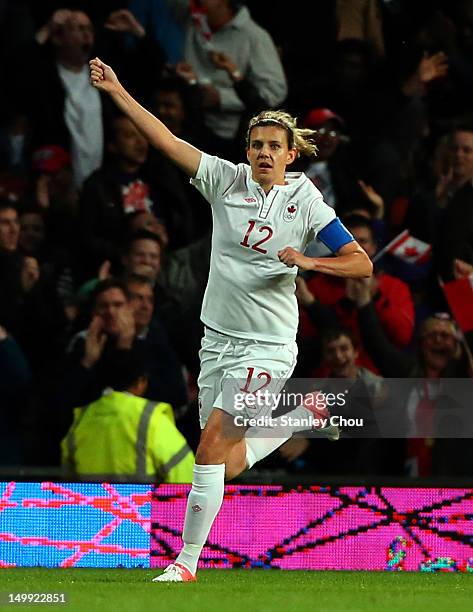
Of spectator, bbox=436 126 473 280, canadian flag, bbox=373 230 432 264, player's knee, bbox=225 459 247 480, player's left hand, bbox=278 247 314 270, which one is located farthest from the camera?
canadian flag, bbox=373 230 432 264

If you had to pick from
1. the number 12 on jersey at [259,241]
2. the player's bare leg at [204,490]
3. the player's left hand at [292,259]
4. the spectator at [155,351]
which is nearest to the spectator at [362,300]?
the spectator at [155,351]

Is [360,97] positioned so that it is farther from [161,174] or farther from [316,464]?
[316,464]

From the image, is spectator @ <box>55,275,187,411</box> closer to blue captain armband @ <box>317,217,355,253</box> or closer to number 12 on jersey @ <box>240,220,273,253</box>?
number 12 on jersey @ <box>240,220,273,253</box>

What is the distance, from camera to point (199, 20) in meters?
11.1

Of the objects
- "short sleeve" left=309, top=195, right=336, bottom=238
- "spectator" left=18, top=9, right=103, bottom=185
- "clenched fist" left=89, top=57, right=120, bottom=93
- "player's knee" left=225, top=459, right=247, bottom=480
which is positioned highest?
"clenched fist" left=89, top=57, right=120, bottom=93

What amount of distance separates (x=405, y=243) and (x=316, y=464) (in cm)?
184

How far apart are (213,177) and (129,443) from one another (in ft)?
6.33

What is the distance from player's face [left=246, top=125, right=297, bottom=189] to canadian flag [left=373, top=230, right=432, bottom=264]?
3486 millimetres

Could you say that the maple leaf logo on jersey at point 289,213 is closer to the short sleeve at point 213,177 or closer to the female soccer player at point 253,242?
the female soccer player at point 253,242

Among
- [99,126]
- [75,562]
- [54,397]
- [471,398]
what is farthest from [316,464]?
[99,126]

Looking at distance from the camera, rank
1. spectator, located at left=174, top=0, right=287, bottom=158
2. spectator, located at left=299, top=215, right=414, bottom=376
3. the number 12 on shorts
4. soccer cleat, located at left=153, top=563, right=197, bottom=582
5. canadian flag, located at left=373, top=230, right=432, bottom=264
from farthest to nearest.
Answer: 1. spectator, located at left=174, top=0, right=287, bottom=158
2. canadian flag, located at left=373, top=230, right=432, bottom=264
3. spectator, located at left=299, top=215, right=414, bottom=376
4. the number 12 on shorts
5. soccer cleat, located at left=153, top=563, right=197, bottom=582

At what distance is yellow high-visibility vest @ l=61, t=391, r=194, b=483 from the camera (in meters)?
8.09

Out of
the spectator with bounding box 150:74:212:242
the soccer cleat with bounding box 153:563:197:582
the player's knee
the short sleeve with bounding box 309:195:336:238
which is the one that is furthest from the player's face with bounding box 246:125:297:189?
the spectator with bounding box 150:74:212:242

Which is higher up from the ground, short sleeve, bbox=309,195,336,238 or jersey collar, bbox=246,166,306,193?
jersey collar, bbox=246,166,306,193
